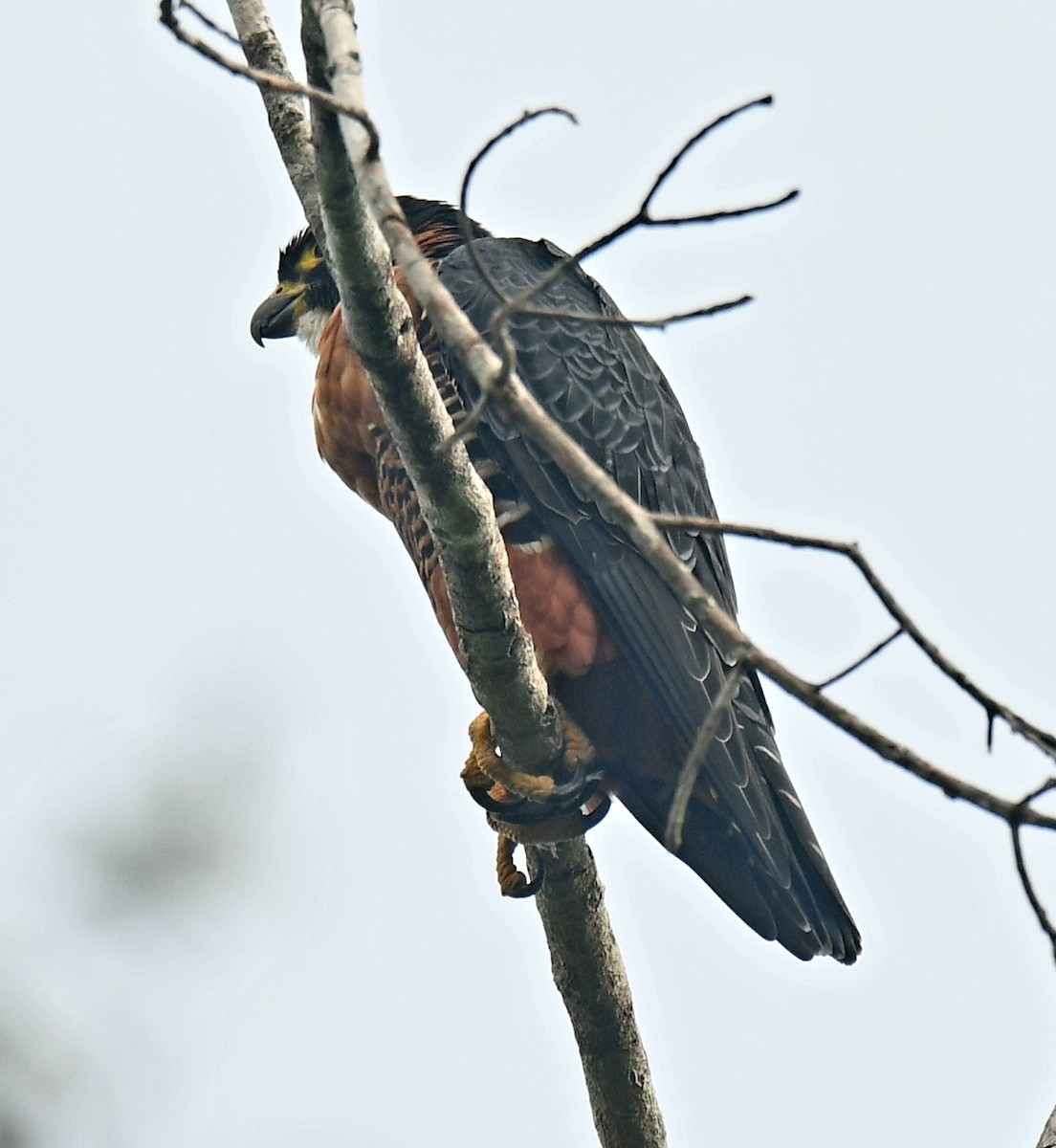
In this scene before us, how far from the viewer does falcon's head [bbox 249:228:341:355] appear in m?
5.29

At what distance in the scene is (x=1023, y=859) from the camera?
1.76 m

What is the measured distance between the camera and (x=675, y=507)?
179 inches

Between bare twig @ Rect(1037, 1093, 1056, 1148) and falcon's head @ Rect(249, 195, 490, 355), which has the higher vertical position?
falcon's head @ Rect(249, 195, 490, 355)

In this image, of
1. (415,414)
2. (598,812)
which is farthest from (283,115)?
(598,812)

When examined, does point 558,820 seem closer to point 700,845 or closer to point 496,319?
point 700,845

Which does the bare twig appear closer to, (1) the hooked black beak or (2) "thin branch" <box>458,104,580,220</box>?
(2) "thin branch" <box>458,104,580,220</box>

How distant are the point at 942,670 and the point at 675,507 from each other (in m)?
2.88

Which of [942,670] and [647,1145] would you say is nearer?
[942,670]

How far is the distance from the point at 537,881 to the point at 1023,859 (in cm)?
235

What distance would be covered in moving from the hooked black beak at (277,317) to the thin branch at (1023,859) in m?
4.02

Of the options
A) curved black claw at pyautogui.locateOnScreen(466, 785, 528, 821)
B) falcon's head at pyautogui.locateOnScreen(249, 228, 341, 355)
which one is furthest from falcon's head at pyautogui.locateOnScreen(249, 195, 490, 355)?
curved black claw at pyautogui.locateOnScreen(466, 785, 528, 821)

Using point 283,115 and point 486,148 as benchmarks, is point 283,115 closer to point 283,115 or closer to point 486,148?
point 283,115

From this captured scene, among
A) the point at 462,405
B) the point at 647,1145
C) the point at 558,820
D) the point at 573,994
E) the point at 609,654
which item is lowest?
the point at 647,1145

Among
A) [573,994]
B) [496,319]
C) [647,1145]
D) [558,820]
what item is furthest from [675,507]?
Result: [496,319]
